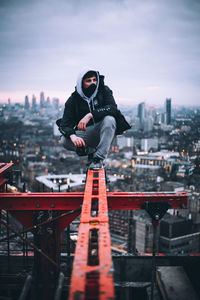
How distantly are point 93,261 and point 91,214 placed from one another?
0.44 metres

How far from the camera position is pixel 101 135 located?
240 cm

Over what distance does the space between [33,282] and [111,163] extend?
3666cm

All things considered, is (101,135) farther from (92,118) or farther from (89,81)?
(89,81)

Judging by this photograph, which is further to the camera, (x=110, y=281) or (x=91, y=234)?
(x=91, y=234)

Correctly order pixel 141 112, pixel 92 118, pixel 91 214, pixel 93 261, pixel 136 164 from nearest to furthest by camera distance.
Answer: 1. pixel 93 261
2. pixel 91 214
3. pixel 92 118
4. pixel 136 164
5. pixel 141 112

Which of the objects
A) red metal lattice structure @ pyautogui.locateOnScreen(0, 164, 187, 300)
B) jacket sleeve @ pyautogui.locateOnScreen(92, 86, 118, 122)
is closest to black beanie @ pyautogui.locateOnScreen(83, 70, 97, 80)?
jacket sleeve @ pyautogui.locateOnScreen(92, 86, 118, 122)

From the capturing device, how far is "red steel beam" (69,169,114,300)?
0.79 metres

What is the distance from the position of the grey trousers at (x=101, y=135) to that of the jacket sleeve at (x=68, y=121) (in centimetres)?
11

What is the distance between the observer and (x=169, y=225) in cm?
1812

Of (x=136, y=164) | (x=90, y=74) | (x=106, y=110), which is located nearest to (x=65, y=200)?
(x=106, y=110)

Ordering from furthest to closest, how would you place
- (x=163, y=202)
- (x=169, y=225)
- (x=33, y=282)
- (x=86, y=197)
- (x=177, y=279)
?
Result: (x=169, y=225) < (x=177, y=279) < (x=33, y=282) < (x=163, y=202) < (x=86, y=197)

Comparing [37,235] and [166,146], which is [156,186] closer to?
[166,146]

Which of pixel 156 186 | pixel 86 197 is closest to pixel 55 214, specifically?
pixel 86 197

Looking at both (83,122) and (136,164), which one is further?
(136,164)
